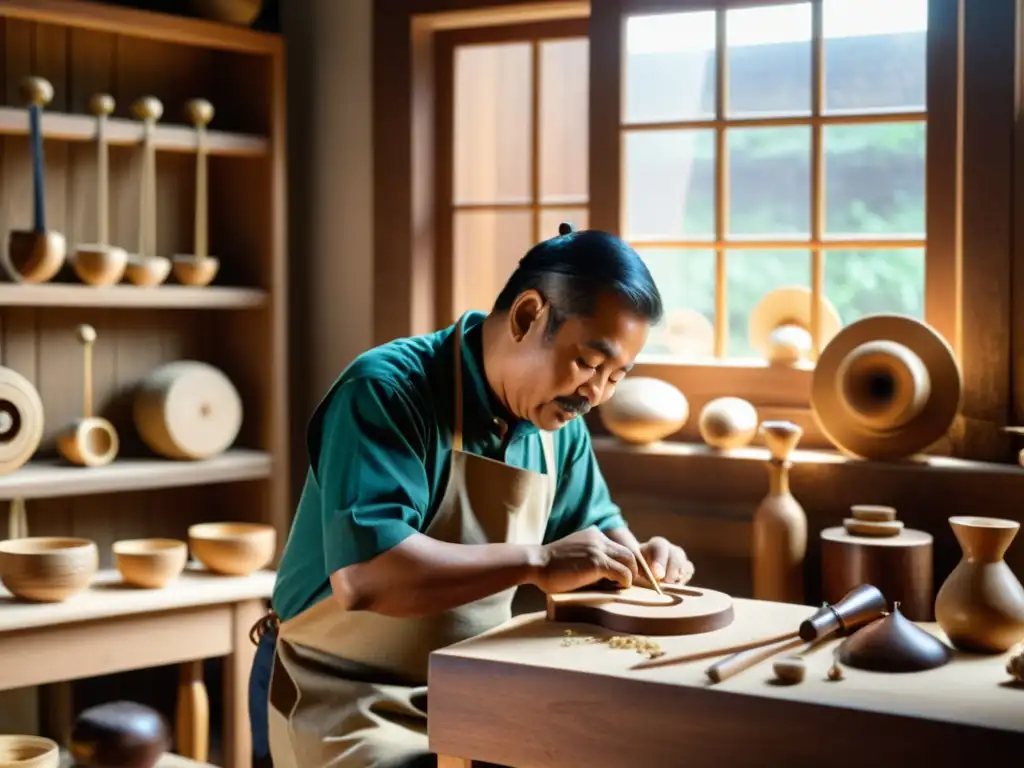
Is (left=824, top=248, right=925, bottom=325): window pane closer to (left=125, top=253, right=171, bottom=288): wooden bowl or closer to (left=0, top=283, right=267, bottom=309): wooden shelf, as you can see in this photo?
(left=0, top=283, right=267, bottom=309): wooden shelf

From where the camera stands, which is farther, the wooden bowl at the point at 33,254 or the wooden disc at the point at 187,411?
the wooden disc at the point at 187,411

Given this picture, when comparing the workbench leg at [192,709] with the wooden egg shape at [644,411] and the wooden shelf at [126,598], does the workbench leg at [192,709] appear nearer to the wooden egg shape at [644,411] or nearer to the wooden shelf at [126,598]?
the wooden shelf at [126,598]

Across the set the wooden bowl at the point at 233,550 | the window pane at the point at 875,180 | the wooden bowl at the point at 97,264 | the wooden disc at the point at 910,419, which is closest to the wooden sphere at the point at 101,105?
the wooden bowl at the point at 97,264

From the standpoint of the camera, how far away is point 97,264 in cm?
353

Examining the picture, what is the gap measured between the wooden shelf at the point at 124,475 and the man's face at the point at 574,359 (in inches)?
63.8

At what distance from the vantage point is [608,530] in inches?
108

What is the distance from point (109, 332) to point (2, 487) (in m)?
0.74

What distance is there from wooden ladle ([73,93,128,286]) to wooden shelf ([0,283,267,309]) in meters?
0.04

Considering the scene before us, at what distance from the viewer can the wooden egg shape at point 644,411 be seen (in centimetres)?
338

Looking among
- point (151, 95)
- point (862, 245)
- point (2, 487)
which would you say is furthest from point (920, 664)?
point (151, 95)

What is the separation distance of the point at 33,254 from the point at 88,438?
54 centimetres

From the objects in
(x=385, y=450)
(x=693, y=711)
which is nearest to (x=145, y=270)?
(x=385, y=450)

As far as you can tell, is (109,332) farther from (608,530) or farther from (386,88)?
(608,530)

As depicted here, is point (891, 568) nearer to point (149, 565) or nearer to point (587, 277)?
point (587, 277)
